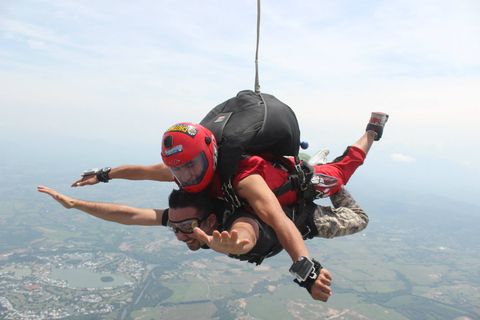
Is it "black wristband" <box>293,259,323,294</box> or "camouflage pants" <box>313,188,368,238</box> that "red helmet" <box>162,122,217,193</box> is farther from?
"camouflage pants" <box>313,188,368,238</box>

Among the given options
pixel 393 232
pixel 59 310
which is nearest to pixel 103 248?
pixel 59 310

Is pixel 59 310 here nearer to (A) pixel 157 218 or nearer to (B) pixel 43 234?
(B) pixel 43 234

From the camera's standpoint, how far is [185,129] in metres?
2.84

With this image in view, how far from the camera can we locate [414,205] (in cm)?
15112

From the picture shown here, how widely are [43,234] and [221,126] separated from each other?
77.6 metres

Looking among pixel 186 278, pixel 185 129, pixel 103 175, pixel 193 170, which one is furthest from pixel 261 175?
pixel 186 278

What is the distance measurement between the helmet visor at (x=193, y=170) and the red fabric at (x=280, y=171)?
0.31 metres

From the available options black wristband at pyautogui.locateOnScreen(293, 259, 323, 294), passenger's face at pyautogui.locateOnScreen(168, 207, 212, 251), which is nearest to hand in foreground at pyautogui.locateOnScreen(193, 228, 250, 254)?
black wristband at pyautogui.locateOnScreen(293, 259, 323, 294)

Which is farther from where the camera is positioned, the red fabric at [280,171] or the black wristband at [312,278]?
the red fabric at [280,171]

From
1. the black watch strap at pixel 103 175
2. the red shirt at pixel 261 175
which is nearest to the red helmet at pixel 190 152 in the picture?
the red shirt at pixel 261 175

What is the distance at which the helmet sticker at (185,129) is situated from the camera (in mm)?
2793

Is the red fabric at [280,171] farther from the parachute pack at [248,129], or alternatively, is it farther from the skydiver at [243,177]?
the parachute pack at [248,129]

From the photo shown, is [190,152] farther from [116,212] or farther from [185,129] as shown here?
[116,212]

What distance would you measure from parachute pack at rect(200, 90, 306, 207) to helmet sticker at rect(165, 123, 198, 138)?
29cm
